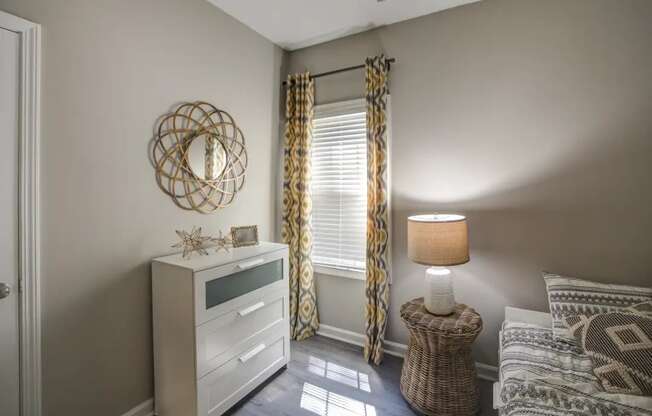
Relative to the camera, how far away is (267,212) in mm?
2932

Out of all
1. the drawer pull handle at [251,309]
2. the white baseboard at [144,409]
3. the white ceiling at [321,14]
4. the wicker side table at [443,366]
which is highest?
the white ceiling at [321,14]

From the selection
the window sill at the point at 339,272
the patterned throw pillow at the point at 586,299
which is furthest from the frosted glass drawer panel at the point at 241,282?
the patterned throw pillow at the point at 586,299

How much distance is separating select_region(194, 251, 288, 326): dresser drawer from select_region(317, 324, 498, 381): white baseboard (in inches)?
32.7

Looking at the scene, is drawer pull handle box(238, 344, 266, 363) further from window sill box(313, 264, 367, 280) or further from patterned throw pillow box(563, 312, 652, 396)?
patterned throw pillow box(563, 312, 652, 396)

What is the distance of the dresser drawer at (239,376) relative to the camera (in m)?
1.80

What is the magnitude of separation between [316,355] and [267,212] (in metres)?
1.31

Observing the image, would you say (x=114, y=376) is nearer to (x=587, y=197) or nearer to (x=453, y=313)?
(x=453, y=313)

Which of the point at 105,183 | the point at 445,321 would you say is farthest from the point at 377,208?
the point at 105,183

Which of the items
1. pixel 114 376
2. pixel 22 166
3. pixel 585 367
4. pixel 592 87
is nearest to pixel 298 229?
pixel 114 376

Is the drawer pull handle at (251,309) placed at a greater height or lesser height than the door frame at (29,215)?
lesser

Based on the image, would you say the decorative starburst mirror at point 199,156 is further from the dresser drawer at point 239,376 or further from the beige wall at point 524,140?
the beige wall at point 524,140

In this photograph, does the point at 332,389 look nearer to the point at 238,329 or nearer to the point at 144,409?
the point at 238,329

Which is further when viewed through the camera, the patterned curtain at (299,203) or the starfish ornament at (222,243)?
the patterned curtain at (299,203)

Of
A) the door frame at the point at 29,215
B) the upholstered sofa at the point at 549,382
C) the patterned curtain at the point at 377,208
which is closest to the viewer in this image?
the upholstered sofa at the point at 549,382
